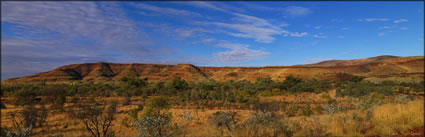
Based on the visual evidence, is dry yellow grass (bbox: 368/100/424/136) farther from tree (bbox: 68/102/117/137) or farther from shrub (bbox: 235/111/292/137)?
tree (bbox: 68/102/117/137)

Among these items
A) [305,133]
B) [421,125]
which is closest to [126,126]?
[305,133]

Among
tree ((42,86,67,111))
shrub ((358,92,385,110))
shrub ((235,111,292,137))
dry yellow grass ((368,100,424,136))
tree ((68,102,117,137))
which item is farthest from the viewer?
tree ((42,86,67,111))

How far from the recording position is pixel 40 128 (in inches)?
429

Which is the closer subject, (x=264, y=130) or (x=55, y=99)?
(x=264, y=130)

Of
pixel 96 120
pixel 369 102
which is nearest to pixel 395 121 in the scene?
pixel 369 102

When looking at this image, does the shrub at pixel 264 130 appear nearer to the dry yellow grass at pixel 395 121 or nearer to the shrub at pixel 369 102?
the dry yellow grass at pixel 395 121

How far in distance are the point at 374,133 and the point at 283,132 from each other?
223cm

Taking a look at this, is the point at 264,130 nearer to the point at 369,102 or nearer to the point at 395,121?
the point at 395,121

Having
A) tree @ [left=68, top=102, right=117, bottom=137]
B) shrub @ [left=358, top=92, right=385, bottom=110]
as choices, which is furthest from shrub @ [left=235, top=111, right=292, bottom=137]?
shrub @ [left=358, top=92, right=385, bottom=110]

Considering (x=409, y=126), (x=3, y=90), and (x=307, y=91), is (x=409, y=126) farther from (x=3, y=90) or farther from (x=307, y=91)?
(x=3, y=90)

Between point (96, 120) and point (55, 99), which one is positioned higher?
point (96, 120)

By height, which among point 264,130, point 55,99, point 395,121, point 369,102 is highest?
point 395,121

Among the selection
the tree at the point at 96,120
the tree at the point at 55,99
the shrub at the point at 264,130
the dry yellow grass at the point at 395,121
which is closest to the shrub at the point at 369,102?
the dry yellow grass at the point at 395,121

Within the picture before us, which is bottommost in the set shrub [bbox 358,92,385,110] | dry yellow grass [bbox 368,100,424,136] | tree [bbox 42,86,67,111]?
tree [bbox 42,86,67,111]
